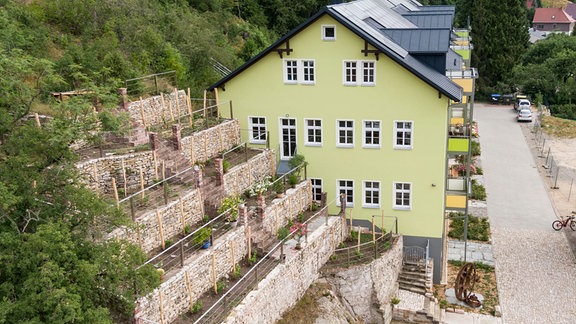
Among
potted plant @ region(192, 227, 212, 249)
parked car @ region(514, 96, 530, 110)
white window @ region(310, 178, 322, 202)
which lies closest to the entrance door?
white window @ region(310, 178, 322, 202)

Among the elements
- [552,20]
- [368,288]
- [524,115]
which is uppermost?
[552,20]

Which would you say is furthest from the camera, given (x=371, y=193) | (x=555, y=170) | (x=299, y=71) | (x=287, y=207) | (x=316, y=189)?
(x=555, y=170)

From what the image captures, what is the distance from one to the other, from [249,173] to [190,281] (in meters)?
8.43

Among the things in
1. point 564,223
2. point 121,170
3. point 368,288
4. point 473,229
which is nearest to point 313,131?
point 368,288

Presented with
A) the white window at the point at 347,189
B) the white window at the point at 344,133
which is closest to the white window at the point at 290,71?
the white window at the point at 344,133

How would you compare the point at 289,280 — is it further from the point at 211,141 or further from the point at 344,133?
the point at 211,141

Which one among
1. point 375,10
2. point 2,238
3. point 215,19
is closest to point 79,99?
point 2,238

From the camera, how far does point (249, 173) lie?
81.0ft

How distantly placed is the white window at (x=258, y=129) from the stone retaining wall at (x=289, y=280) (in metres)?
5.88

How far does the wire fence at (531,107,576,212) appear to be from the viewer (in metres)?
35.5

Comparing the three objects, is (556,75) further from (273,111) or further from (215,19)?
(273,111)

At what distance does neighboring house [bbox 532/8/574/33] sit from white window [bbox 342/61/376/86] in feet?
350

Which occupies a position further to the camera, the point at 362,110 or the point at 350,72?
the point at 362,110

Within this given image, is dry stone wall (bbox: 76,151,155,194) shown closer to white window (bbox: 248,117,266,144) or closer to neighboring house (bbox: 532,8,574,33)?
white window (bbox: 248,117,266,144)
